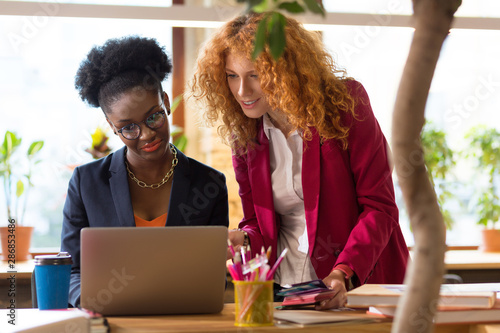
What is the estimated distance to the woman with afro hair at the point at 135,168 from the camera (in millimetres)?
2076

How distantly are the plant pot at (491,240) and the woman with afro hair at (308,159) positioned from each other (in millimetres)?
2170

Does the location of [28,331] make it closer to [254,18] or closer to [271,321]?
[271,321]

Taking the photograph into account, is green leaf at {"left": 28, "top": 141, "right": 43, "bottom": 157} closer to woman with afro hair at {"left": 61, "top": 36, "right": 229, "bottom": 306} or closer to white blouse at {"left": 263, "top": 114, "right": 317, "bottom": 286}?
woman with afro hair at {"left": 61, "top": 36, "right": 229, "bottom": 306}

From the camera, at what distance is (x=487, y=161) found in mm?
3945

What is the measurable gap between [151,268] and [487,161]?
125 inches

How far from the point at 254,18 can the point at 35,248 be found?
2800 millimetres

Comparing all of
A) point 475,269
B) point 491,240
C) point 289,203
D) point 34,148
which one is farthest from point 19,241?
point 491,240

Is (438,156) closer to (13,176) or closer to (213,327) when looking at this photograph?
(13,176)

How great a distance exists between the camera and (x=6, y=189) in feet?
11.5

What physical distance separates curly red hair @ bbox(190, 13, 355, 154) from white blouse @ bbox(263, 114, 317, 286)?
9 centimetres

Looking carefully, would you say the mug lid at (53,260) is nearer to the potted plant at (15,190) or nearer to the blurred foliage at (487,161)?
the potted plant at (15,190)

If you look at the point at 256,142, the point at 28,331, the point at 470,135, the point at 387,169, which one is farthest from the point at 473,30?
the point at 28,331

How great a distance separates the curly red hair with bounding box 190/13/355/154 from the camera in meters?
1.98

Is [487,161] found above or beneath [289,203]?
above
